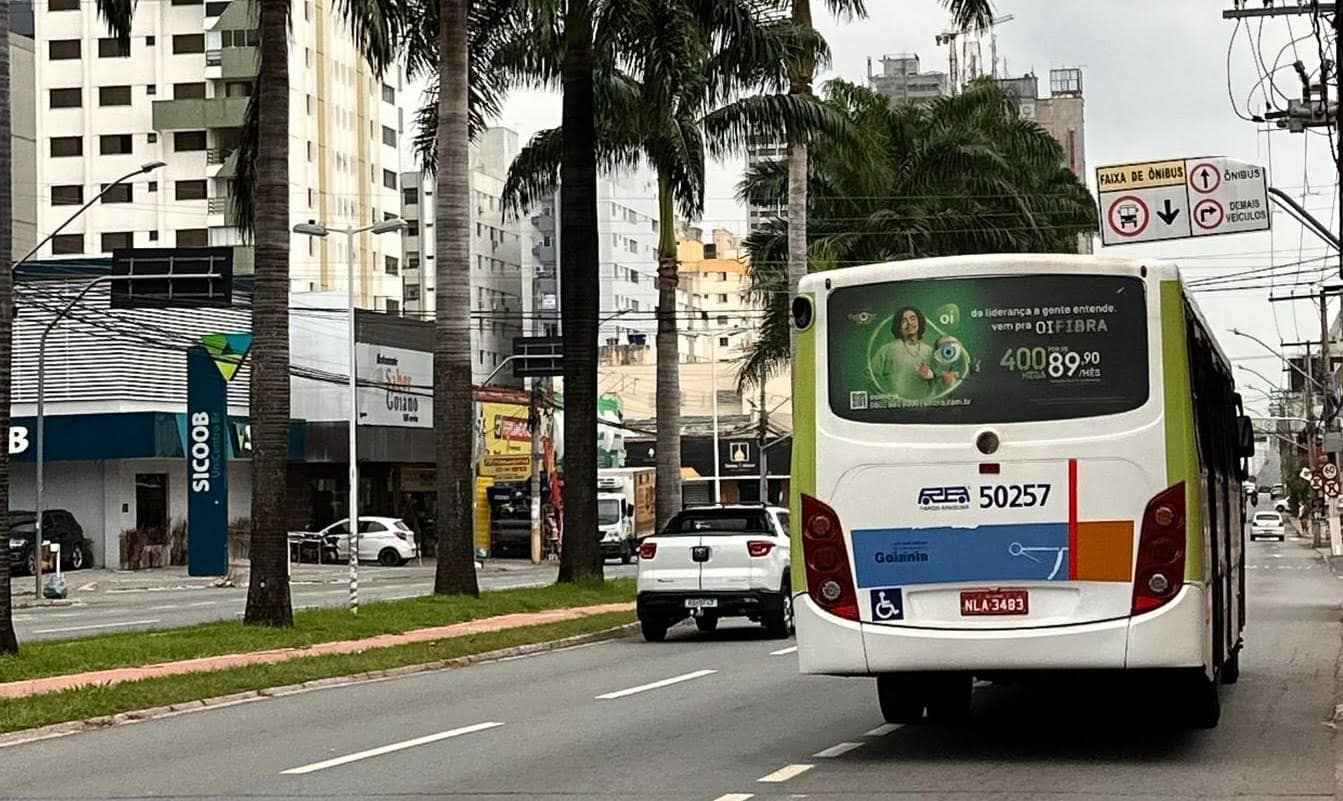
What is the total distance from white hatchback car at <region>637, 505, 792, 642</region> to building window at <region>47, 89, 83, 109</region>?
73249mm

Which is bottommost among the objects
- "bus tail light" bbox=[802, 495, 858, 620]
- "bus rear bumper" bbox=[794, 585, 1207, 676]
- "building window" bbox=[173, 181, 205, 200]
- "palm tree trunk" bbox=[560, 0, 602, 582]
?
"bus rear bumper" bbox=[794, 585, 1207, 676]

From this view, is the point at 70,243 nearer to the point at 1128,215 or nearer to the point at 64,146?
the point at 64,146

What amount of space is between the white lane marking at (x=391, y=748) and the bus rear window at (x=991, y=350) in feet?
12.9

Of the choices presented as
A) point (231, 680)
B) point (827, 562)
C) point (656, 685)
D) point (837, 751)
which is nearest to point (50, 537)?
point (231, 680)

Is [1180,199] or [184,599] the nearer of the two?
[1180,199]

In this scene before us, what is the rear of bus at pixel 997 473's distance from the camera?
40.2 feet

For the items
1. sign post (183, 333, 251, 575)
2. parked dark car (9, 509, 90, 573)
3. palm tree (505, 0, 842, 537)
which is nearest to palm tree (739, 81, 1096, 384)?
palm tree (505, 0, 842, 537)

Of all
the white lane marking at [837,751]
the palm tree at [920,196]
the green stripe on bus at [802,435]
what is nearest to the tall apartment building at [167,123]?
the palm tree at [920,196]

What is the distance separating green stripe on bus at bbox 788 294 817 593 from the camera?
12.8 metres

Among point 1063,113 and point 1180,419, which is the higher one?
point 1063,113

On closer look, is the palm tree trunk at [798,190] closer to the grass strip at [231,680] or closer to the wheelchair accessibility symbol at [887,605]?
the grass strip at [231,680]

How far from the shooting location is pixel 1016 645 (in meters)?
12.3

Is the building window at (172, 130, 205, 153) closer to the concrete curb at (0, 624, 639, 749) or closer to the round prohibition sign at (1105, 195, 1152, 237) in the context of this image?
the round prohibition sign at (1105, 195, 1152, 237)

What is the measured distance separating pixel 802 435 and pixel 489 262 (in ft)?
376
